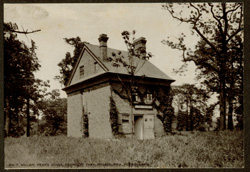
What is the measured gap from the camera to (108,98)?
42.9 feet

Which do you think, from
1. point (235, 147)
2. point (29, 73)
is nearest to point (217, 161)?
point (235, 147)

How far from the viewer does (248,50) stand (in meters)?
7.15

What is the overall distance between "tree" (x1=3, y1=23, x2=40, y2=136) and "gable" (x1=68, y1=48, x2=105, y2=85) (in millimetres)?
4632

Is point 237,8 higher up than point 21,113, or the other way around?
point 237,8

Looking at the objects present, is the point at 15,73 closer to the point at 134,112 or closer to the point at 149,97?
the point at 134,112

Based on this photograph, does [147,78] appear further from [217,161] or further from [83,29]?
[217,161]

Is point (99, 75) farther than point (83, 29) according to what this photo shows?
Yes

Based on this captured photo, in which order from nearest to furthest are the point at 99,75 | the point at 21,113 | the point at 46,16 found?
the point at 46,16, the point at 21,113, the point at 99,75

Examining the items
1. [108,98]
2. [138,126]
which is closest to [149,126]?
[138,126]

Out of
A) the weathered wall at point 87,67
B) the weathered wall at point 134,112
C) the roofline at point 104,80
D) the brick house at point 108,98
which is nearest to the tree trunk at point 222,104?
the brick house at point 108,98

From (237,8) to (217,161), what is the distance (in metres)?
4.86

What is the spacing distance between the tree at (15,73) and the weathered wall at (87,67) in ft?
15.3

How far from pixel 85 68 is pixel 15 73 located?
20.4 feet

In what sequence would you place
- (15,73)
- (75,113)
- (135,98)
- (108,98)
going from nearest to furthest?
(15,73) < (108,98) < (135,98) < (75,113)
